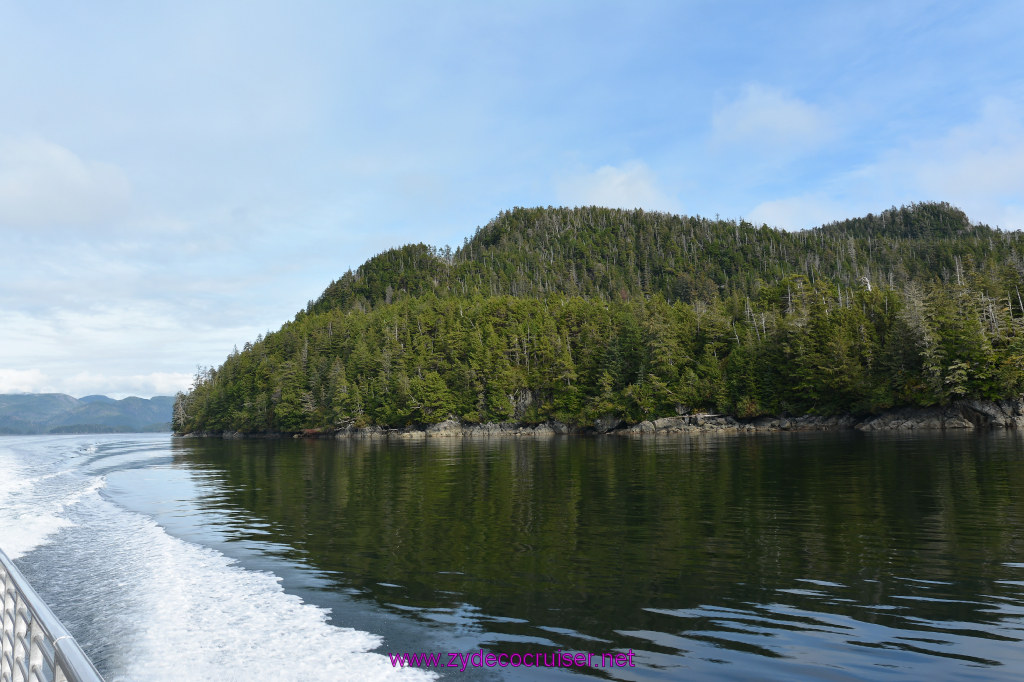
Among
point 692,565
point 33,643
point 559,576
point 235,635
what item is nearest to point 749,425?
point 692,565

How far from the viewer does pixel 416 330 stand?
6407 inches

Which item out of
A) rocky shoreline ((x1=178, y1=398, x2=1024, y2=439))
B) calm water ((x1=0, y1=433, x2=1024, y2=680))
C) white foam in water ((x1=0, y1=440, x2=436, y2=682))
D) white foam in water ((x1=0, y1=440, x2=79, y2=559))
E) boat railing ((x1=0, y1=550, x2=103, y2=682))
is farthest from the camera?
rocky shoreline ((x1=178, y1=398, x2=1024, y2=439))

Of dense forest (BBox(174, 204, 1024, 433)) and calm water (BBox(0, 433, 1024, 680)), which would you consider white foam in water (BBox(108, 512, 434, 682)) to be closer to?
calm water (BBox(0, 433, 1024, 680))

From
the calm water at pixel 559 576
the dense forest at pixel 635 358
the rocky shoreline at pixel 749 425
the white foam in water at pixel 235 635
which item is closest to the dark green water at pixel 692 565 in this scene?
the calm water at pixel 559 576

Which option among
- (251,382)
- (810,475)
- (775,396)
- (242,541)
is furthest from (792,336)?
(251,382)

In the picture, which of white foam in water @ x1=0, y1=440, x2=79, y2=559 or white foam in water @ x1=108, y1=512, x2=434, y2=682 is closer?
white foam in water @ x1=108, y1=512, x2=434, y2=682

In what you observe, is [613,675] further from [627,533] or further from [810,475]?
[810,475]

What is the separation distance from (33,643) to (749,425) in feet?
367

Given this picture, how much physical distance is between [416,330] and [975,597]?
153773mm

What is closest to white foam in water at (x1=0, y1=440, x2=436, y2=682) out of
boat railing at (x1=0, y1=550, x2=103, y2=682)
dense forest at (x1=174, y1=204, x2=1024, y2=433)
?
boat railing at (x1=0, y1=550, x2=103, y2=682)

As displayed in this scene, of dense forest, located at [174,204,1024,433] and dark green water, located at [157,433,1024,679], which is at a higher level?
dense forest, located at [174,204,1024,433]

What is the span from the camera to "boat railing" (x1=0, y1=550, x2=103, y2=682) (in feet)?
11.1

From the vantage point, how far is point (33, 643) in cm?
447

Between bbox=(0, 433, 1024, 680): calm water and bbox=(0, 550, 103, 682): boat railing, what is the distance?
529cm
